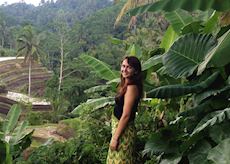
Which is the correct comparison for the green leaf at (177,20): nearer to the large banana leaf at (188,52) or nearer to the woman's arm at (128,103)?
the large banana leaf at (188,52)

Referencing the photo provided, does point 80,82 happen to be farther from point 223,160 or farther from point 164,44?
point 223,160

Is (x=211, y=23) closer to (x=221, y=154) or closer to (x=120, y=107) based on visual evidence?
(x=120, y=107)

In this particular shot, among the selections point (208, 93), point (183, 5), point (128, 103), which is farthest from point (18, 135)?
point (183, 5)

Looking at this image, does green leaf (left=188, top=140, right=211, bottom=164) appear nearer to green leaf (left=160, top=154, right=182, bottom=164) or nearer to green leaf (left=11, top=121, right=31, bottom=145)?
green leaf (left=160, top=154, right=182, bottom=164)

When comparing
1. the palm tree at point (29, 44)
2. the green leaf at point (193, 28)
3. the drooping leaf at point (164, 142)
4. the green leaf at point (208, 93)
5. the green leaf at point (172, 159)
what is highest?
the green leaf at point (193, 28)

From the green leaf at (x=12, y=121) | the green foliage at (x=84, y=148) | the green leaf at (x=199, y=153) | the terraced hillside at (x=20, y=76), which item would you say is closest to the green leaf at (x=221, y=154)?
the green leaf at (x=199, y=153)

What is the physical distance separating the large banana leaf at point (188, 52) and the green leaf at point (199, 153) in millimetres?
669

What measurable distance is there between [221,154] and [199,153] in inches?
18.5

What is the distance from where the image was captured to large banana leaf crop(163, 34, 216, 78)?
11.1 ft

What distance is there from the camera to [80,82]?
1016 inches

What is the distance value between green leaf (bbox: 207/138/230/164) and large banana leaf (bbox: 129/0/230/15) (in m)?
0.83

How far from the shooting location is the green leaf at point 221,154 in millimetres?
2416

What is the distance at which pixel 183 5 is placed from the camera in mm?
1938

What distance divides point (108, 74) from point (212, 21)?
1458 millimetres
